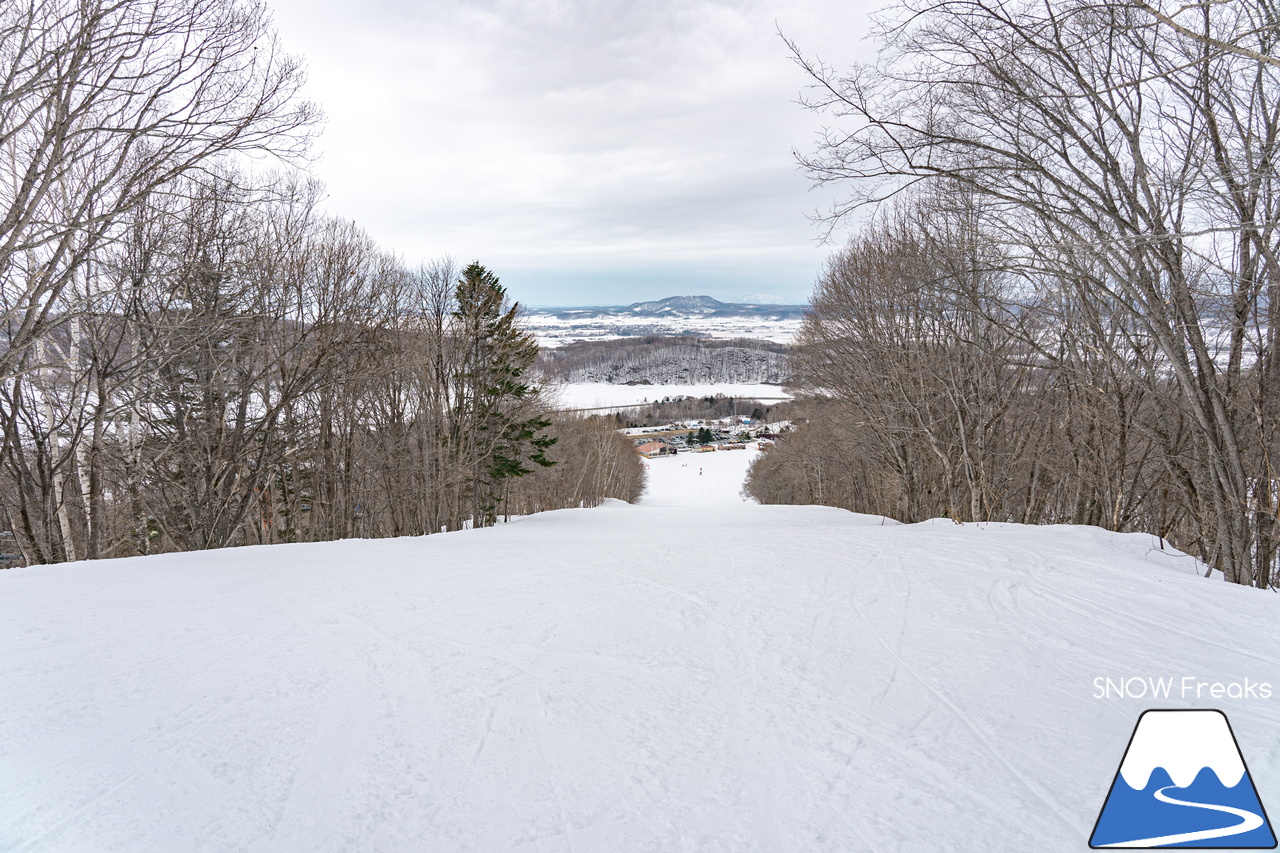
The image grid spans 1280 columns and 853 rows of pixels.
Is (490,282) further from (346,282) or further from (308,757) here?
(308,757)

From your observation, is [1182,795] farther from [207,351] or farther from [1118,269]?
[207,351]

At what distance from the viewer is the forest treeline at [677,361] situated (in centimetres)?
12912

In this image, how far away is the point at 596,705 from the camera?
3074 millimetres

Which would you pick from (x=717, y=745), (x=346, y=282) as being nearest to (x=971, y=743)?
(x=717, y=745)

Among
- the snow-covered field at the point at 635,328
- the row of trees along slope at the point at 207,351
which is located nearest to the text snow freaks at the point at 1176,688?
the row of trees along slope at the point at 207,351

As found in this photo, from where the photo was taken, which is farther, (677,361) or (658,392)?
(677,361)

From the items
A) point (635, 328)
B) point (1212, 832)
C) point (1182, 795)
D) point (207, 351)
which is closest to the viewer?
point (1212, 832)

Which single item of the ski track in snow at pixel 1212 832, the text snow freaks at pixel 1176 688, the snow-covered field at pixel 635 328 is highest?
the snow-covered field at pixel 635 328

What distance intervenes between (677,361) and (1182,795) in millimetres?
137094

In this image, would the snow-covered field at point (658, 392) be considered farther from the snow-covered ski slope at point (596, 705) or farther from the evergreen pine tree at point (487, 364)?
the snow-covered ski slope at point (596, 705)

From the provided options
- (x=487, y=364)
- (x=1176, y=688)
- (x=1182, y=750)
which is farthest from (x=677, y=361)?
(x=1182, y=750)

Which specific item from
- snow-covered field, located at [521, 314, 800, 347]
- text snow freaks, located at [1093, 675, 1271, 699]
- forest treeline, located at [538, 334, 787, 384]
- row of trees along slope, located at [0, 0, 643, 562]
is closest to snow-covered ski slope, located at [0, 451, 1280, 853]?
text snow freaks, located at [1093, 675, 1271, 699]

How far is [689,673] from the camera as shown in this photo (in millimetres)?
3455

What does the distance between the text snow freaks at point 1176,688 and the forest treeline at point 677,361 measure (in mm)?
122735
